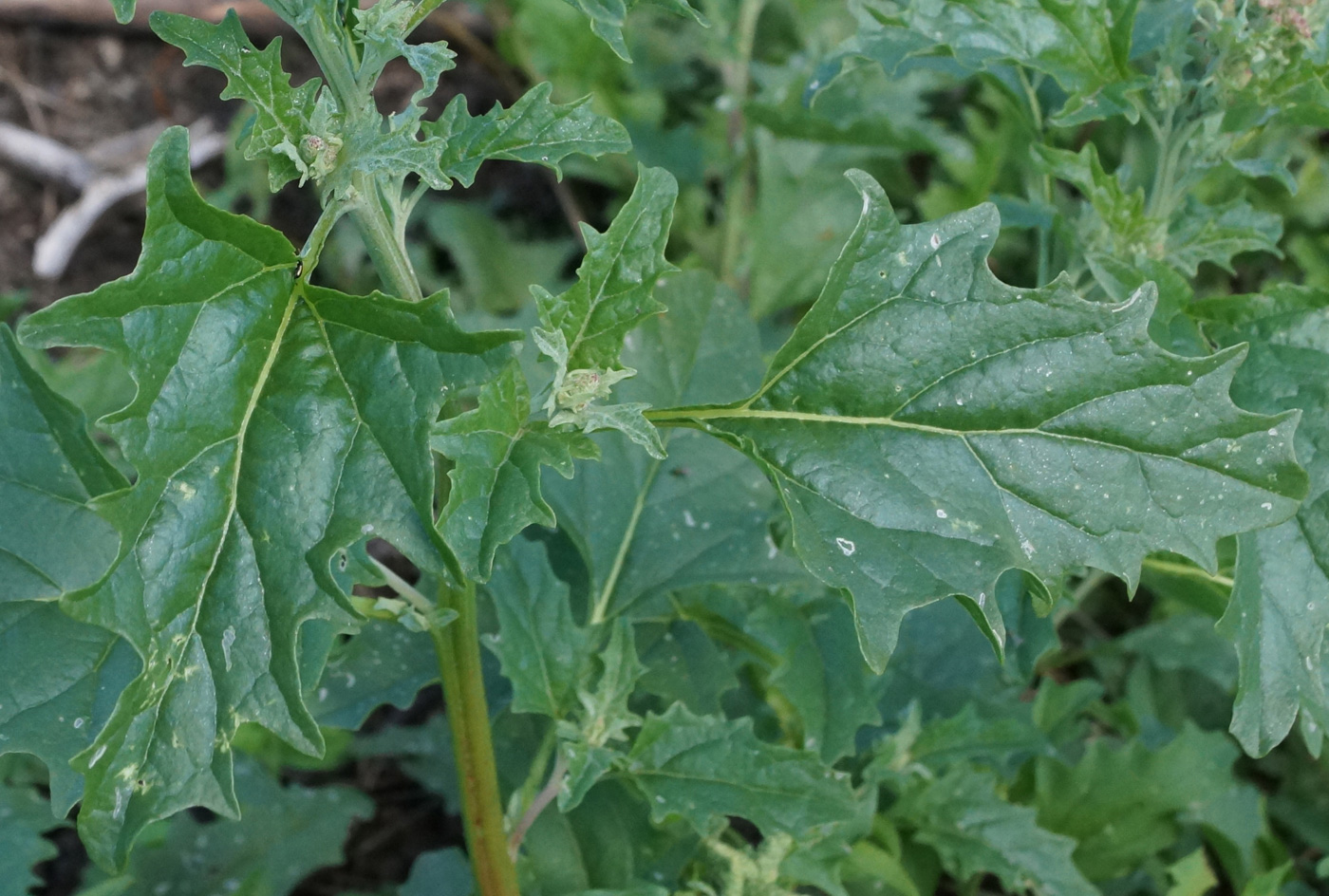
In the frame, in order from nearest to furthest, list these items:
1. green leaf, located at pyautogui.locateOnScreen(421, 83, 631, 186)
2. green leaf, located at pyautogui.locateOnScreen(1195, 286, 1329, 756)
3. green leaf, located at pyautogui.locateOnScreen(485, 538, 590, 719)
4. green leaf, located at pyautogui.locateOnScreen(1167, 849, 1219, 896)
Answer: green leaf, located at pyautogui.locateOnScreen(421, 83, 631, 186) < green leaf, located at pyautogui.locateOnScreen(1195, 286, 1329, 756) < green leaf, located at pyautogui.locateOnScreen(485, 538, 590, 719) < green leaf, located at pyautogui.locateOnScreen(1167, 849, 1219, 896)

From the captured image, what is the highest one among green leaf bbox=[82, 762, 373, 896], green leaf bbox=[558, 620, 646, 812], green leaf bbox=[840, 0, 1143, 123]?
green leaf bbox=[840, 0, 1143, 123]

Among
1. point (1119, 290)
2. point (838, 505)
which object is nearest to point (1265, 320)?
point (1119, 290)

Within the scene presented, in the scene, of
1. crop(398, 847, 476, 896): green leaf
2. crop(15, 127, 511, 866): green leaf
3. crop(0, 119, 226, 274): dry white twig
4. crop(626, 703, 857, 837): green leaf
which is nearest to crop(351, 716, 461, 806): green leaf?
crop(398, 847, 476, 896): green leaf

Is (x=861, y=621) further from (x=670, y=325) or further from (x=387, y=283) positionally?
(x=670, y=325)

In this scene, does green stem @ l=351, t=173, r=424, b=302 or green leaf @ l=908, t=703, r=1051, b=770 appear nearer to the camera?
green stem @ l=351, t=173, r=424, b=302

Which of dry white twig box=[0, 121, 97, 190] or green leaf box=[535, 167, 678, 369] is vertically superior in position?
green leaf box=[535, 167, 678, 369]

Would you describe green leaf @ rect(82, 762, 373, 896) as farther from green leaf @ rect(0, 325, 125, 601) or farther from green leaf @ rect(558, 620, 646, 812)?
green leaf @ rect(558, 620, 646, 812)
